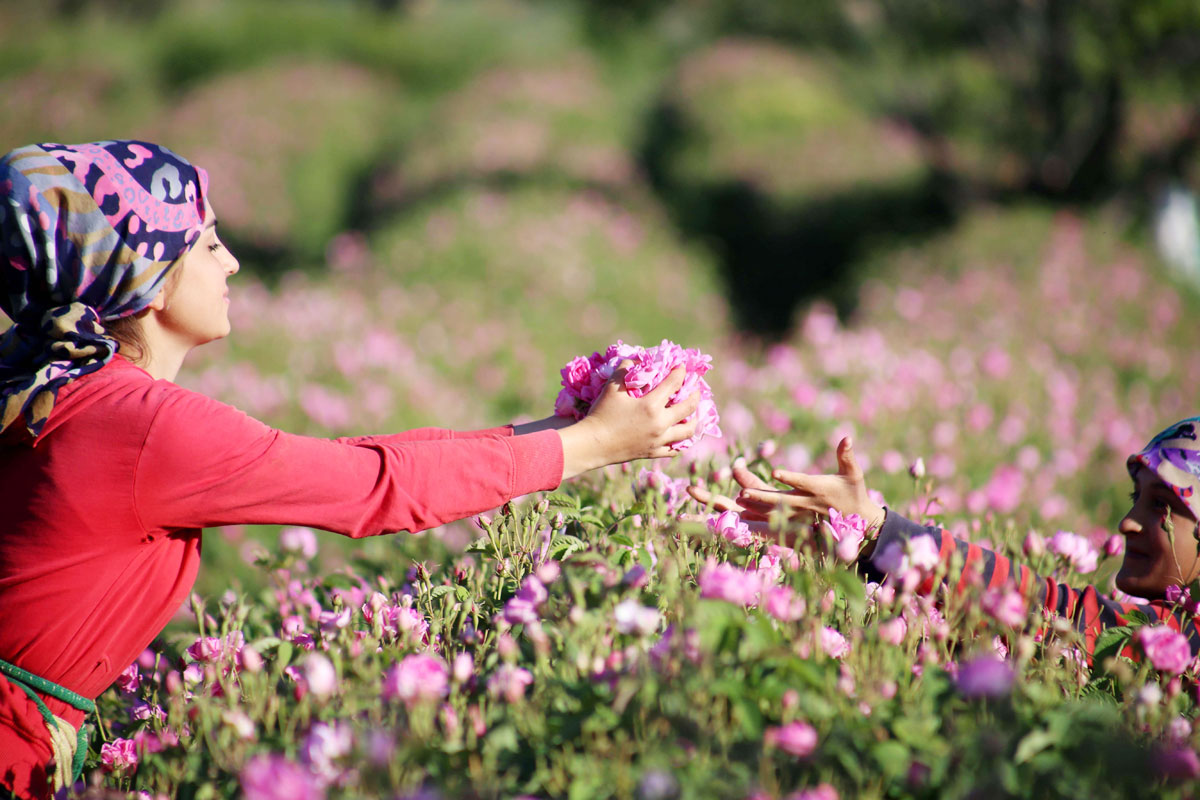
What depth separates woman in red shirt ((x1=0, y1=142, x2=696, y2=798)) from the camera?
1.60 m

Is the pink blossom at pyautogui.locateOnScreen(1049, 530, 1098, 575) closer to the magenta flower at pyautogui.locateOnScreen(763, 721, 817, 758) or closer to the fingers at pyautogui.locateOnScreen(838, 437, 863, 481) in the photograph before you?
the fingers at pyautogui.locateOnScreen(838, 437, 863, 481)

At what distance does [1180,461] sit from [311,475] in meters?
1.91

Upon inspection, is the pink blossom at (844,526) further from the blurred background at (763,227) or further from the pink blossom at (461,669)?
the pink blossom at (461,669)

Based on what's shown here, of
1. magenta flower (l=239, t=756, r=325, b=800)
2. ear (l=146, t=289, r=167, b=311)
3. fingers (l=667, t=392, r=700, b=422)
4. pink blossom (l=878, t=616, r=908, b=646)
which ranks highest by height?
ear (l=146, t=289, r=167, b=311)

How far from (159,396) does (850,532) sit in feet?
4.28

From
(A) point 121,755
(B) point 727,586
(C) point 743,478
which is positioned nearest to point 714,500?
(C) point 743,478

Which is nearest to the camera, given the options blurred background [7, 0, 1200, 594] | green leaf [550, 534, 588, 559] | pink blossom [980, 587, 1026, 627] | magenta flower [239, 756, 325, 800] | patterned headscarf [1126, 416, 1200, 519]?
magenta flower [239, 756, 325, 800]

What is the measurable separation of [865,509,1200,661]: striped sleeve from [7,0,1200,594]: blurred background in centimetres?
62

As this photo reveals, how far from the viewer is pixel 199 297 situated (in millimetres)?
1865

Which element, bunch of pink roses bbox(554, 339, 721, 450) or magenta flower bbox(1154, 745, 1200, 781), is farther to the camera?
bunch of pink roses bbox(554, 339, 721, 450)

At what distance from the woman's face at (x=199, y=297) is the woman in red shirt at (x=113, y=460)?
0.05 metres

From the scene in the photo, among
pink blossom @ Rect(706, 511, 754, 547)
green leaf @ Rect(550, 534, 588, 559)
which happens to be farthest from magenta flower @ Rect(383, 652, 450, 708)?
pink blossom @ Rect(706, 511, 754, 547)

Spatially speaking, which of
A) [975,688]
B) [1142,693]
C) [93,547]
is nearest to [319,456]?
[93,547]

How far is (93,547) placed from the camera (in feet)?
5.45
